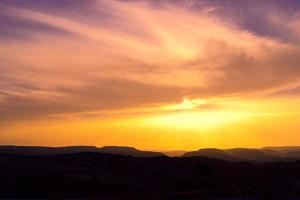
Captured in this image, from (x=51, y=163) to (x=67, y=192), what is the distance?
3753cm

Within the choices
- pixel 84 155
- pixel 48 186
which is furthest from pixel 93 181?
pixel 84 155

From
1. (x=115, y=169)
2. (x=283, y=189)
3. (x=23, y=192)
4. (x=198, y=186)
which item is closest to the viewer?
(x=283, y=189)

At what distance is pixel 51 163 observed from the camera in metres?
81.4

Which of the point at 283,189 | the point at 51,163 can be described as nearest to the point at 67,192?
the point at 283,189

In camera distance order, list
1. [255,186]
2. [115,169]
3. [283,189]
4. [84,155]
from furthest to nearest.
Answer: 1. [84,155]
2. [115,169]
3. [255,186]
4. [283,189]

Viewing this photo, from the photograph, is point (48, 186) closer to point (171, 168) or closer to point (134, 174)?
point (134, 174)

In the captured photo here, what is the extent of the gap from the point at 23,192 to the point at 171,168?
39.6 metres

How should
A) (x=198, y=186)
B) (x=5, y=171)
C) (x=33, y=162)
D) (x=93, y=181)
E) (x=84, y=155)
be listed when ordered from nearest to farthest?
(x=198, y=186) < (x=93, y=181) < (x=5, y=171) < (x=33, y=162) < (x=84, y=155)

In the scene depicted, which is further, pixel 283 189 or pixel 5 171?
pixel 5 171

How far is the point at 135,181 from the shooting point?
60.7m

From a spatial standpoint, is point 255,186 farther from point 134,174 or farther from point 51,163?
point 51,163

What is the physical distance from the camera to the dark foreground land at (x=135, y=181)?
37525 millimetres

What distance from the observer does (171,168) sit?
267ft

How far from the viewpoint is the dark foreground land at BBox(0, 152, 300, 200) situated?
37.5m
